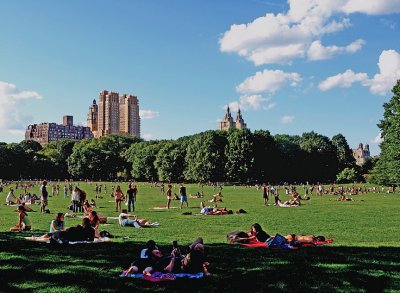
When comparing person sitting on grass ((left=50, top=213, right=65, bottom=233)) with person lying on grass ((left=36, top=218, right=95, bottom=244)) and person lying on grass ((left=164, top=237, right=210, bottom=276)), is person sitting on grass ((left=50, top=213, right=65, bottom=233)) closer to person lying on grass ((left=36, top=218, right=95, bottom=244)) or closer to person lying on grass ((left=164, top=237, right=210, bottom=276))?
person lying on grass ((left=36, top=218, right=95, bottom=244))

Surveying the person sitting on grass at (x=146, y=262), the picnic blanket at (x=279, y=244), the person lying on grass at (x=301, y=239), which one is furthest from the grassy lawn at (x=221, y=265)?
the person lying on grass at (x=301, y=239)

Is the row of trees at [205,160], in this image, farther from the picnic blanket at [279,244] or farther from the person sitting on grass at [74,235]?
the person sitting on grass at [74,235]

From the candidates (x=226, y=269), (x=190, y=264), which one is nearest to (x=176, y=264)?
(x=190, y=264)

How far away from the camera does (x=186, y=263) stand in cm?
1102

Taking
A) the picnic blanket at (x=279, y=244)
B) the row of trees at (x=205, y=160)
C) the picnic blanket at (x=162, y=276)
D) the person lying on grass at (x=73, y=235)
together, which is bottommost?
the picnic blanket at (x=162, y=276)

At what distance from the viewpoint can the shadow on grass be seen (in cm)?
989

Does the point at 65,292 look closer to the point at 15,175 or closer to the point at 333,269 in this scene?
the point at 333,269

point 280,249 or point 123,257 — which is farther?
point 280,249

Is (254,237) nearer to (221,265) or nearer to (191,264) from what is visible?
(221,265)

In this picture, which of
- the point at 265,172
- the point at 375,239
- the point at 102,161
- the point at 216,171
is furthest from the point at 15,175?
the point at 375,239

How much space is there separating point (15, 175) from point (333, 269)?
136731 millimetres

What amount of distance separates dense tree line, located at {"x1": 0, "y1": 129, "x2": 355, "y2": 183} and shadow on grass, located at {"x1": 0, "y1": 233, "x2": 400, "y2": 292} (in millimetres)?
89310

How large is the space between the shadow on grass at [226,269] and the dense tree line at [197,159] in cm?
8931

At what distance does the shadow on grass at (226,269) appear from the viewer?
32.4ft
